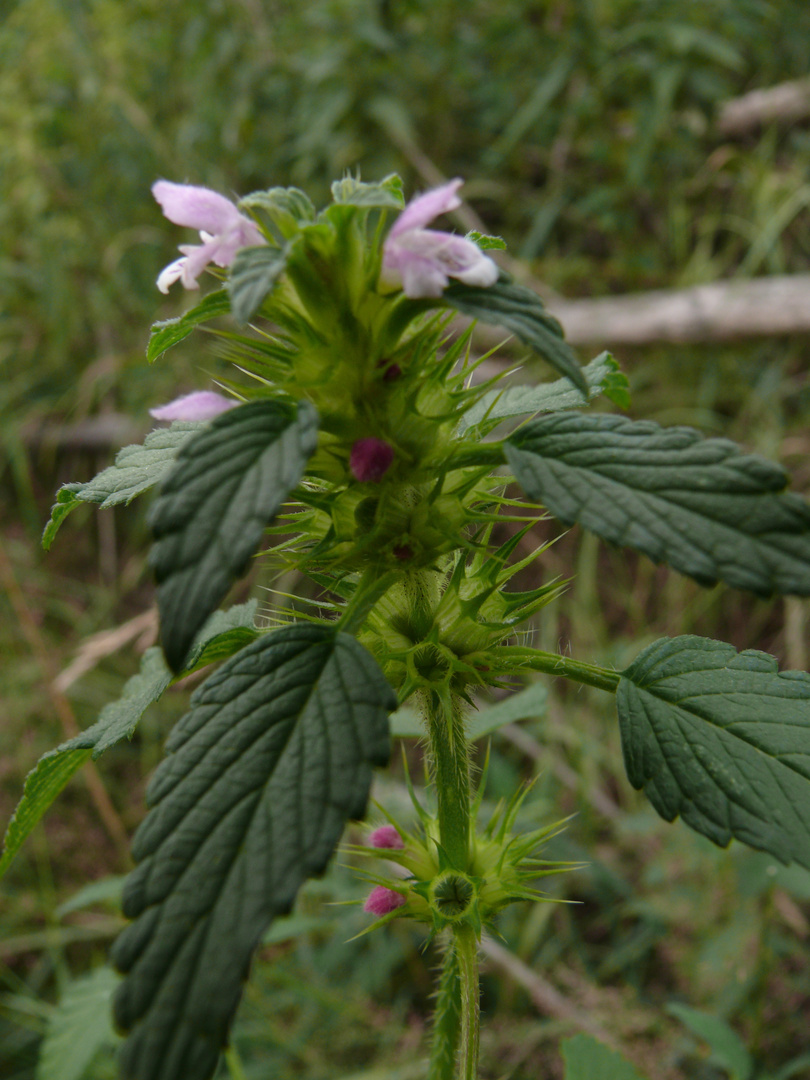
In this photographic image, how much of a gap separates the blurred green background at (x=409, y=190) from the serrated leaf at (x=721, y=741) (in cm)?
113

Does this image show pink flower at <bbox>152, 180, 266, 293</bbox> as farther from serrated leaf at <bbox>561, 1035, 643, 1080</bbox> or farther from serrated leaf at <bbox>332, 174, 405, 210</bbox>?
serrated leaf at <bbox>561, 1035, 643, 1080</bbox>

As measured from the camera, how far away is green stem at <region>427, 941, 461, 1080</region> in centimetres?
61

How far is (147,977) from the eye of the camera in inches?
15.5

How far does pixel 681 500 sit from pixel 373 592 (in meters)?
0.20

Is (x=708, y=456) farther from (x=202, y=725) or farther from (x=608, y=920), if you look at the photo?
(x=608, y=920)

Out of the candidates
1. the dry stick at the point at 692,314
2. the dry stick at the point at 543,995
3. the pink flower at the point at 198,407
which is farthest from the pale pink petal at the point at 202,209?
the dry stick at the point at 692,314

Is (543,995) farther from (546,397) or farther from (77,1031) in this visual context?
(546,397)

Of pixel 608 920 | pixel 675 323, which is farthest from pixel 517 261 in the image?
pixel 608 920

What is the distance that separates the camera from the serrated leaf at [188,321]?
52cm

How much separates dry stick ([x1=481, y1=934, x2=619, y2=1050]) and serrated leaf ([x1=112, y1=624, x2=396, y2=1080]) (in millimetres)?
1097

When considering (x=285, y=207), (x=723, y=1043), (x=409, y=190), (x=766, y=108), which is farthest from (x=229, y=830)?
(x=766, y=108)

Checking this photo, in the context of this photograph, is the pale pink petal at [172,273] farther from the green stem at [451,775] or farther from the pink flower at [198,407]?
Answer: the green stem at [451,775]

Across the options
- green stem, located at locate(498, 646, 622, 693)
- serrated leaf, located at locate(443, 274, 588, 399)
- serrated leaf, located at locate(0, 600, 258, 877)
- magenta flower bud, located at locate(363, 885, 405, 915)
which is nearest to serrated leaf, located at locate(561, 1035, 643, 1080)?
magenta flower bud, located at locate(363, 885, 405, 915)

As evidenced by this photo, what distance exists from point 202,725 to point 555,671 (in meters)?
0.26
